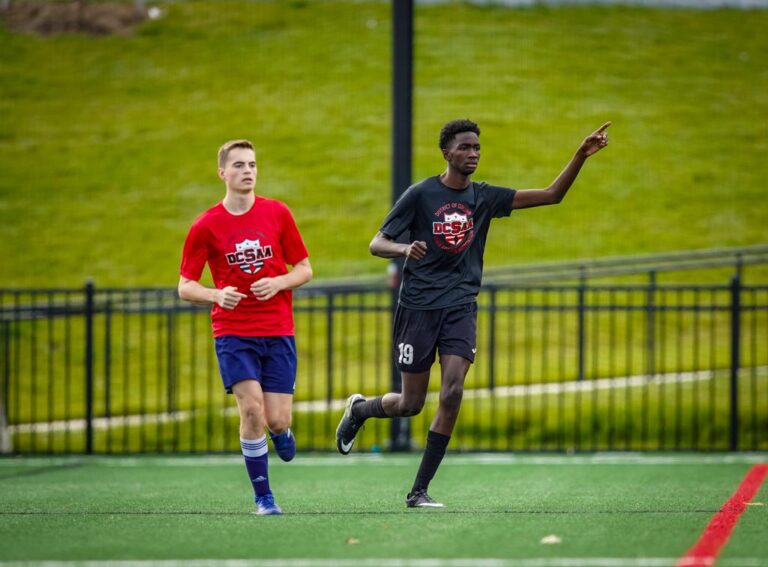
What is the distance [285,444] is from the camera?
7.39 meters

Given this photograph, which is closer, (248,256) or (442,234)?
(248,256)

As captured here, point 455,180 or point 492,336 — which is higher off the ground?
point 455,180

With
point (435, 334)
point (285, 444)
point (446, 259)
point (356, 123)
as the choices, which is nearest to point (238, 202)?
point (446, 259)

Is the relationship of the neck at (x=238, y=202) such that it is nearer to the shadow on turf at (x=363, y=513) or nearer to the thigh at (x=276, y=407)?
the thigh at (x=276, y=407)

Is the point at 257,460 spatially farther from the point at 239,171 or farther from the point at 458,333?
the point at 239,171

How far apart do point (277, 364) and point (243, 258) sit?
590 mm

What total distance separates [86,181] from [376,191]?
600 centimetres

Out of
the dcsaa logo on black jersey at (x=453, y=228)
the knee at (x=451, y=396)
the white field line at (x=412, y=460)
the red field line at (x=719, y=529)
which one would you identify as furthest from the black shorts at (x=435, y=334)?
the white field line at (x=412, y=460)

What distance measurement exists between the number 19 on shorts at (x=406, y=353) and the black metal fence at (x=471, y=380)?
4.21m

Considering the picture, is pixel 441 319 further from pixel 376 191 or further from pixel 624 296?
pixel 376 191

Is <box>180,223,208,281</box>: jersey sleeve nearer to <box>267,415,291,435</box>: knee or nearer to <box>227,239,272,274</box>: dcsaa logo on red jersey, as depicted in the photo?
<box>227,239,272,274</box>: dcsaa logo on red jersey

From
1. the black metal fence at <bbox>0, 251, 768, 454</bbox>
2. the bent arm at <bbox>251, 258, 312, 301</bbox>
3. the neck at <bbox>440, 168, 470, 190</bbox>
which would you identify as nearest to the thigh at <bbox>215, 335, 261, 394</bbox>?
the bent arm at <bbox>251, 258, 312, 301</bbox>

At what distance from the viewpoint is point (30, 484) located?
915cm

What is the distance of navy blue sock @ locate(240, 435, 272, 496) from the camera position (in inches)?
276
